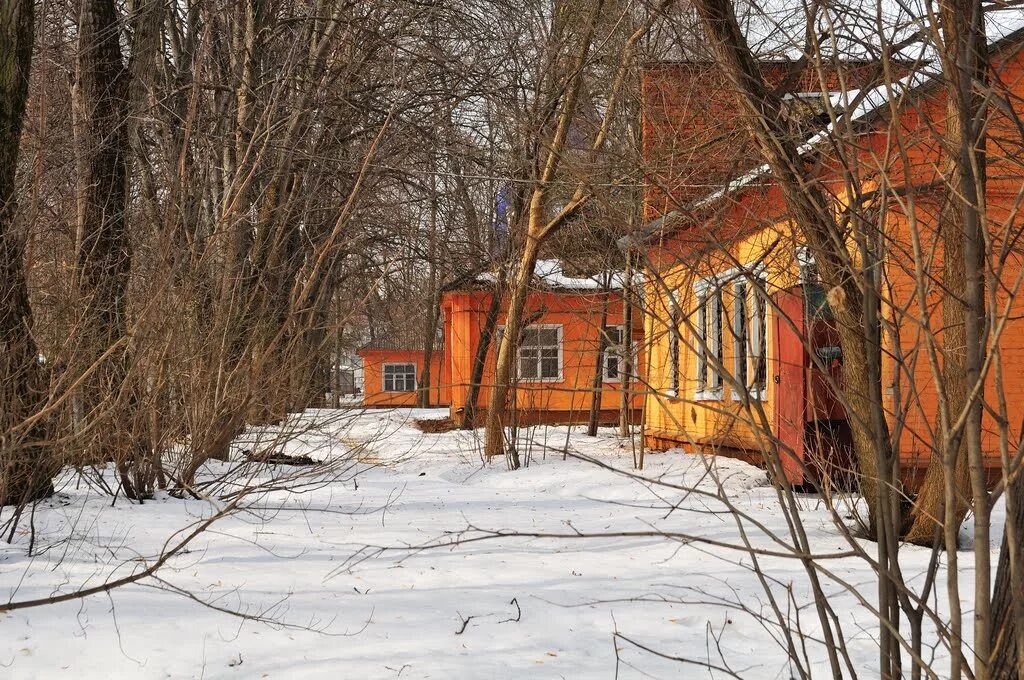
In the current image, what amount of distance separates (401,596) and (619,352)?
2032mm

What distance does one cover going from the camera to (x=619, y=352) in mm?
5355

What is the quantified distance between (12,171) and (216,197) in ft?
26.0

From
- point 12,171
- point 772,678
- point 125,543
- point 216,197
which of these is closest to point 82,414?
point 125,543

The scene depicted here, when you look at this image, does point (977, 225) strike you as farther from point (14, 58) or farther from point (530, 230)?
point (530, 230)

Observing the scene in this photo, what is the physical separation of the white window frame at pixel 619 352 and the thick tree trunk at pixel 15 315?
342cm

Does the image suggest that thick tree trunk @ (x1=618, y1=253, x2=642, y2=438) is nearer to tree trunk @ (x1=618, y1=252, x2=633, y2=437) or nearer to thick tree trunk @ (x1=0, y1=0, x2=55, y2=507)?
tree trunk @ (x1=618, y1=252, x2=633, y2=437)

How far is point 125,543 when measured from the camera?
7.48m

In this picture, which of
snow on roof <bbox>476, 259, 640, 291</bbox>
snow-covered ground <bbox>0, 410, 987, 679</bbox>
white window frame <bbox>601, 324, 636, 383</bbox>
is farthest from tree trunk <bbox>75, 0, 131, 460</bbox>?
snow on roof <bbox>476, 259, 640, 291</bbox>

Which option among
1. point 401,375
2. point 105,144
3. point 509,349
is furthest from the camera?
point 401,375

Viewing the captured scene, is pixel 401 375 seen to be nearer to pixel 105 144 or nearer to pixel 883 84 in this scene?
pixel 105 144

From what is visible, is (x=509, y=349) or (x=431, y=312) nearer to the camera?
(x=509, y=349)

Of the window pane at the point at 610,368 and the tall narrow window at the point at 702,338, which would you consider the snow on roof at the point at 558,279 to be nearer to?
the window pane at the point at 610,368

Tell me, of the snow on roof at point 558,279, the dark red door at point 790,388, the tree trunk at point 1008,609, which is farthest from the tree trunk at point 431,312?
the tree trunk at point 1008,609

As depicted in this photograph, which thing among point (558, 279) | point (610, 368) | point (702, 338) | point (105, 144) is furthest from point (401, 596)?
point (558, 279)
